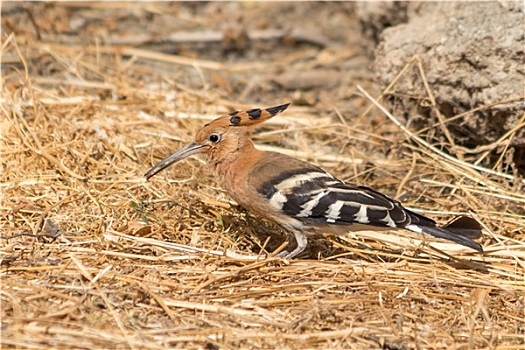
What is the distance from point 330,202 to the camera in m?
4.29

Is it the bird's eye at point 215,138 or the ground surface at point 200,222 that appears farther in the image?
the bird's eye at point 215,138

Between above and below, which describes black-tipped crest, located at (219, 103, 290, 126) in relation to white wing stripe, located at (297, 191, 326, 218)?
above

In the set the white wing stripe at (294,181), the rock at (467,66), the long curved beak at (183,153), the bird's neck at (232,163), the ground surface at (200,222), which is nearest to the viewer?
the ground surface at (200,222)

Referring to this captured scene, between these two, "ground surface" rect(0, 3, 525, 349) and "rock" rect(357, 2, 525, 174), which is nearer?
"ground surface" rect(0, 3, 525, 349)

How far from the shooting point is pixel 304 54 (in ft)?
27.1

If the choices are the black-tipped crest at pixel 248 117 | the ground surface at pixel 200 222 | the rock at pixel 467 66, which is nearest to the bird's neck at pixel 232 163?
the black-tipped crest at pixel 248 117

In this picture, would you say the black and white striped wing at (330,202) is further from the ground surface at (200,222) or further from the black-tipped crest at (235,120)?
the black-tipped crest at (235,120)

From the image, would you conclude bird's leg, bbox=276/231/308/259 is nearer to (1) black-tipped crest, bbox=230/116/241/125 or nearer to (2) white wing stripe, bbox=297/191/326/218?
(2) white wing stripe, bbox=297/191/326/218

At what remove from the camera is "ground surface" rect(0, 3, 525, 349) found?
359cm

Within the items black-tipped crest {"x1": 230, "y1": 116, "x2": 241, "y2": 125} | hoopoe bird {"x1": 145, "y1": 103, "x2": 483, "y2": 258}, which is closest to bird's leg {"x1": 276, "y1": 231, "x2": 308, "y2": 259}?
hoopoe bird {"x1": 145, "y1": 103, "x2": 483, "y2": 258}

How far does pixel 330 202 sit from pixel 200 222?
83 centimetres

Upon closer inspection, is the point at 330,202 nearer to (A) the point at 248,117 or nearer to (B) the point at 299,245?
(B) the point at 299,245

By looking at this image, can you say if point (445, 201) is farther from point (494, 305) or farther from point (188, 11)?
point (188, 11)

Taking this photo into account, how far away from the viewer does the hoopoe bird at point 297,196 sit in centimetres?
425
